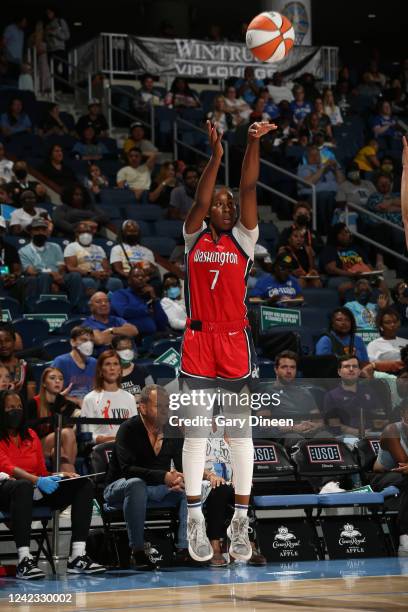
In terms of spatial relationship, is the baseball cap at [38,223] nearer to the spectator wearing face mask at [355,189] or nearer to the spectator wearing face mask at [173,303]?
the spectator wearing face mask at [173,303]

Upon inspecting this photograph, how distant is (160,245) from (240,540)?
28.5 feet

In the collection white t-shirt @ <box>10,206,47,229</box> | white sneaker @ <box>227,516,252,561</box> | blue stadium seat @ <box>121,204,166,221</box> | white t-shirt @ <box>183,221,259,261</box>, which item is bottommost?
white sneaker @ <box>227,516,252,561</box>

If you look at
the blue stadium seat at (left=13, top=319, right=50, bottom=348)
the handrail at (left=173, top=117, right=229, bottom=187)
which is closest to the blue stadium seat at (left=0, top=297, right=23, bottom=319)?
the blue stadium seat at (left=13, top=319, right=50, bottom=348)

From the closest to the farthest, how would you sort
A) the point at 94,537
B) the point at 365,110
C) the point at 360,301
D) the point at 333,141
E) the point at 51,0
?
the point at 94,537 → the point at 360,301 → the point at 333,141 → the point at 365,110 → the point at 51,0

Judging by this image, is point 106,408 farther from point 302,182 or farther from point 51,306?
point 302,182

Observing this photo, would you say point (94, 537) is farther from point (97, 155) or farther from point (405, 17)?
point (405, 17)

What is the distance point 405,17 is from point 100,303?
17391 millimetres

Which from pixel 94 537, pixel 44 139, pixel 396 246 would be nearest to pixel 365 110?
pixel 396 246

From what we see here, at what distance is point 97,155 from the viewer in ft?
58.0

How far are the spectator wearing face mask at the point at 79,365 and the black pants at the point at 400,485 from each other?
2.87 meters

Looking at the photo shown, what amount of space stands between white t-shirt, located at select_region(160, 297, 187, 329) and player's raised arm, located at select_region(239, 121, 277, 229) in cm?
562

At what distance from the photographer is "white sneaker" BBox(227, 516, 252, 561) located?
283 inches

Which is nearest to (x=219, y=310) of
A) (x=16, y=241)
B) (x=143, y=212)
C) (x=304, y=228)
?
(x=16, y=241)

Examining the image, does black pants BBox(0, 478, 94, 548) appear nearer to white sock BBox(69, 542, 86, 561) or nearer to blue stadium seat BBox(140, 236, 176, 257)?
white sock BBox(69, 542, 86, 561)
